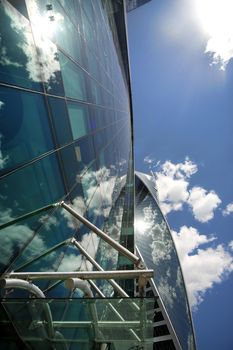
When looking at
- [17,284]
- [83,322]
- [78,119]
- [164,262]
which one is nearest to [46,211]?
[17,284]

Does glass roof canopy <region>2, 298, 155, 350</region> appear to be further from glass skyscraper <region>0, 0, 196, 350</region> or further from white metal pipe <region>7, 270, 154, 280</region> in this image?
white metal pipe <region>7, 270, 154, 280</region>

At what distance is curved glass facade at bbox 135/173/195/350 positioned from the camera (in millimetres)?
66188

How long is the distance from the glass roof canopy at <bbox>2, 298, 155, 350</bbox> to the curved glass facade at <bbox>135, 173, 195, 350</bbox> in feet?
214

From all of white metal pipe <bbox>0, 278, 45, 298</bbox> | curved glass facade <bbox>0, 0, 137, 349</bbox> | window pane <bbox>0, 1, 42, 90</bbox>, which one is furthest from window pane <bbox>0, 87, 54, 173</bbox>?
white metal pipe <bbox>0, 278, 45, 298</bbox>

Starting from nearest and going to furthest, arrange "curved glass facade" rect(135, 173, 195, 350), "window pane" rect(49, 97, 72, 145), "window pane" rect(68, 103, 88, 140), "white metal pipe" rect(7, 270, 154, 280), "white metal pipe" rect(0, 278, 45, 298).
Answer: "white metal pipe" rect(0, 278, 45, 298) → "white metal pipe" rect(7, 270, 154, 280) → "window pane" rect(49, 97, 72, 145) → "window pane" rect(68, 103, 88, 140) → "curved glass facade" rect(135, 173, 195, 350)

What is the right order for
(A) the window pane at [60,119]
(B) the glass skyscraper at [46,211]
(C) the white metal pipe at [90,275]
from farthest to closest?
(A) the window pane at [60,119] < (C) the white metal pipe at [90,275] < (B) the glass skyscraper at [46,211]

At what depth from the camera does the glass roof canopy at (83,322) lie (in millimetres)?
5078

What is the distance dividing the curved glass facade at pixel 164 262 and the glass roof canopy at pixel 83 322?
2571 inches

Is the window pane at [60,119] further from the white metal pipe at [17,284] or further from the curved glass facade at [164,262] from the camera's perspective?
the curved glass facade at [164,262]

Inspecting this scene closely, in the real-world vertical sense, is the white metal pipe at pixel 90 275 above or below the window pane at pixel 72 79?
below

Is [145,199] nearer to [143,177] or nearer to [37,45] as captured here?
[143,177]

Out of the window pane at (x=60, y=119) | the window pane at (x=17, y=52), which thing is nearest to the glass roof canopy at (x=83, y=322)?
the window pane at (x=17, y=52)

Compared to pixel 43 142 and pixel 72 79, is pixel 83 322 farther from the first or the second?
pixel 72 79

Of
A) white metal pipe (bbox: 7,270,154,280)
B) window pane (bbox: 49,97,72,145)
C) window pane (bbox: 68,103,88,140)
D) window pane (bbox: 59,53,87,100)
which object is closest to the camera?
white metal pipe (bbox: 7,270,154,280)
